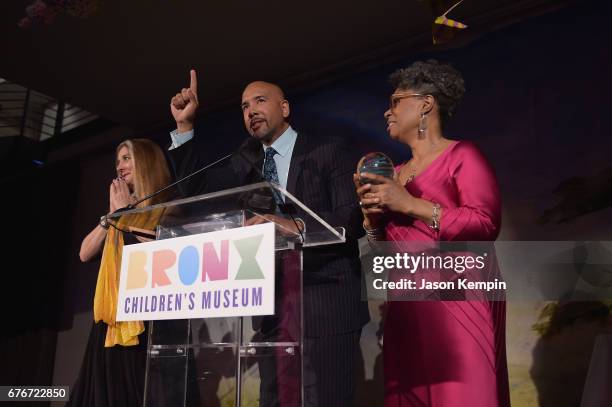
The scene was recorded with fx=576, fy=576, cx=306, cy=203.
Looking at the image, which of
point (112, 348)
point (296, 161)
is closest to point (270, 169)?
point (296, 161)

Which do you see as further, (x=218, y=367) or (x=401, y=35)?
(x=401, y=35)

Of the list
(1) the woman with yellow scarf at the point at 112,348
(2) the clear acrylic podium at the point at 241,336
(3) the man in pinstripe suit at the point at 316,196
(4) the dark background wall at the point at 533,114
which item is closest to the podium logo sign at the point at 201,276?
(2) the clear acrylic podium at the point at 241,336

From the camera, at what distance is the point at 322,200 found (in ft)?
6.69

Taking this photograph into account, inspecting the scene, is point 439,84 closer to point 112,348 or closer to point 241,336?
point 241,336

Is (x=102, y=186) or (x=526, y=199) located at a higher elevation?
(x=102, y=186)

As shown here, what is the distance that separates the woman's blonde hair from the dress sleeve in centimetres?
124

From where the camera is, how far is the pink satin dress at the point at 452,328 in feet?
5.12

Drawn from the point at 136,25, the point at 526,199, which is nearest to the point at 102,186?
the point at 136,25

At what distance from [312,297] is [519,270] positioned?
143 cm

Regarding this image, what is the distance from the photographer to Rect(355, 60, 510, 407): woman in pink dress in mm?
1568

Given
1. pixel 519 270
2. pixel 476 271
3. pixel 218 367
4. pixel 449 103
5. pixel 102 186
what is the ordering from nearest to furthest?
pixel 218 367 → pixel 476 271 → pixel 449 103 → pixel 519 270 → pixel 102 186

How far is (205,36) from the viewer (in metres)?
3.59

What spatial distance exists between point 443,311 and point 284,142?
3.10 ft

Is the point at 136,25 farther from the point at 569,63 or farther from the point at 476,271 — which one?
the point at 476,271
